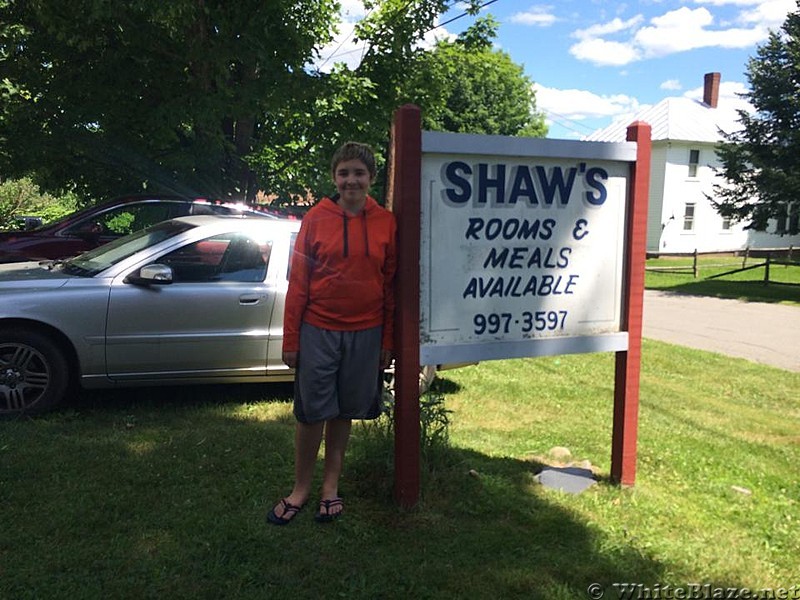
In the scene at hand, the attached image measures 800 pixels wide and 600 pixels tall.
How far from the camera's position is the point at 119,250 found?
5.23 meters

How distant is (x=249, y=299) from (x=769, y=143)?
18.5 m

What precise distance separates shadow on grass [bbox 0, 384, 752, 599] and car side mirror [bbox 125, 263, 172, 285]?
114 cm

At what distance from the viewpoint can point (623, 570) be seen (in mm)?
2846

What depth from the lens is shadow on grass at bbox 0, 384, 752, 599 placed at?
8.67 feet

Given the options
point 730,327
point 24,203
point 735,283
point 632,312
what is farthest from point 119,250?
point 24,203

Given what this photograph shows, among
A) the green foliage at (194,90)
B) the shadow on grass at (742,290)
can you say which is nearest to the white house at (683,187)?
the shadow on grass at (742,290)

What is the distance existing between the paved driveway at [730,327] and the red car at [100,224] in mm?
6997

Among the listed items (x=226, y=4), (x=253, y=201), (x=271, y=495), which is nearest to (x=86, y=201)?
(x=253, y=201)

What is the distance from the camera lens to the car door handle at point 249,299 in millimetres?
5090

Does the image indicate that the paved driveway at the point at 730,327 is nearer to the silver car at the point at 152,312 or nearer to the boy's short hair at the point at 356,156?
the silver car at the point at 152,312

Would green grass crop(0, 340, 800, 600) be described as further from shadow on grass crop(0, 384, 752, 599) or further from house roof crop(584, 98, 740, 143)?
house roof crop(584, 98, 740, 143)

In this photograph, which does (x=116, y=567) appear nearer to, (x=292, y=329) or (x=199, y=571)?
(x=199, y=571)

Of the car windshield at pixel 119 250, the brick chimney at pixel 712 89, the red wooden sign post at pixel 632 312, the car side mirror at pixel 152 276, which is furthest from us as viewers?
the brick chimney at pixel 712 89

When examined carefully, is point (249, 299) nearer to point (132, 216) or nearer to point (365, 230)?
point (365, 230)
